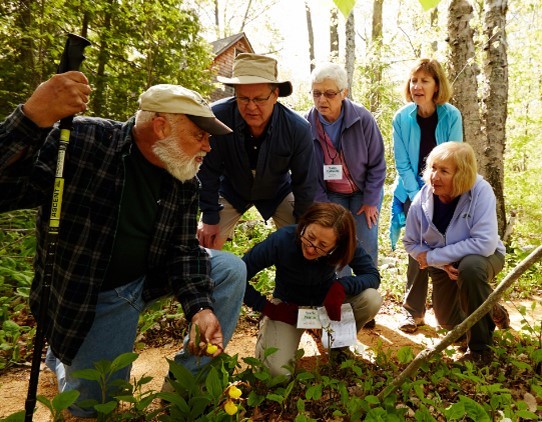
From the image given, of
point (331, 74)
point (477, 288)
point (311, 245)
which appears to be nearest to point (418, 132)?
point (331, 74)

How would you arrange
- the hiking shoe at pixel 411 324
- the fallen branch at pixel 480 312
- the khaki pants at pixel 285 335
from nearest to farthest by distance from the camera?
1. the fallen branch at pixel 480 312
2. the khaki pants at pixel 285 335
3. the hiking shoe at pixel 411 324

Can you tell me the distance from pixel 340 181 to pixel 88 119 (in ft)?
7.41

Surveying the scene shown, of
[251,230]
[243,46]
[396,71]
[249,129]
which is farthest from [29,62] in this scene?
[243,46]

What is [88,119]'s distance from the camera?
222 centimetres

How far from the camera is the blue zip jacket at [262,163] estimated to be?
3152 mm

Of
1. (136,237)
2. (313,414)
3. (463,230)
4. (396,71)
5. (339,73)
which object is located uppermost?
(396,71)

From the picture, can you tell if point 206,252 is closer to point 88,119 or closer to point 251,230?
point 88,119

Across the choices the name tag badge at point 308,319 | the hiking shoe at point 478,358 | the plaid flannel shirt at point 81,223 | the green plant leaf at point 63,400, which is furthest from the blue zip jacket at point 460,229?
the green plant leaf at point 63,400

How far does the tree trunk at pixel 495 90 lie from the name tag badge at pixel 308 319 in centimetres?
407

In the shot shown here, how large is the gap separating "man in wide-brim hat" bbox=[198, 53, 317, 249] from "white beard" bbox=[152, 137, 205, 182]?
0.91 m

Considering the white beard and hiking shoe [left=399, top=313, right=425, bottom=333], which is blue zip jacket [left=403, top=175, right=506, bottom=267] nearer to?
hiking shoe [left=399, top=313, right=425, bottom=333]

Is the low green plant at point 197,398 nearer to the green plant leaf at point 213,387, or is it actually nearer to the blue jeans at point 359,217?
the green plant leaf at point 213,387

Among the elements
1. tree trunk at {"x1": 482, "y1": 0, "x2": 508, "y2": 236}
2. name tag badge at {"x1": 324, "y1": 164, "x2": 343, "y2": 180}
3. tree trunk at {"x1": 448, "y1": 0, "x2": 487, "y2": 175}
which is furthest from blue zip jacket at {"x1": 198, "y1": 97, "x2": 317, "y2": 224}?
tree trunk at {"x1": 482, "y1": 0, "x2": 508, "y2": 236}

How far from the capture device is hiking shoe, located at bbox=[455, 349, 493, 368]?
2.88 meters
